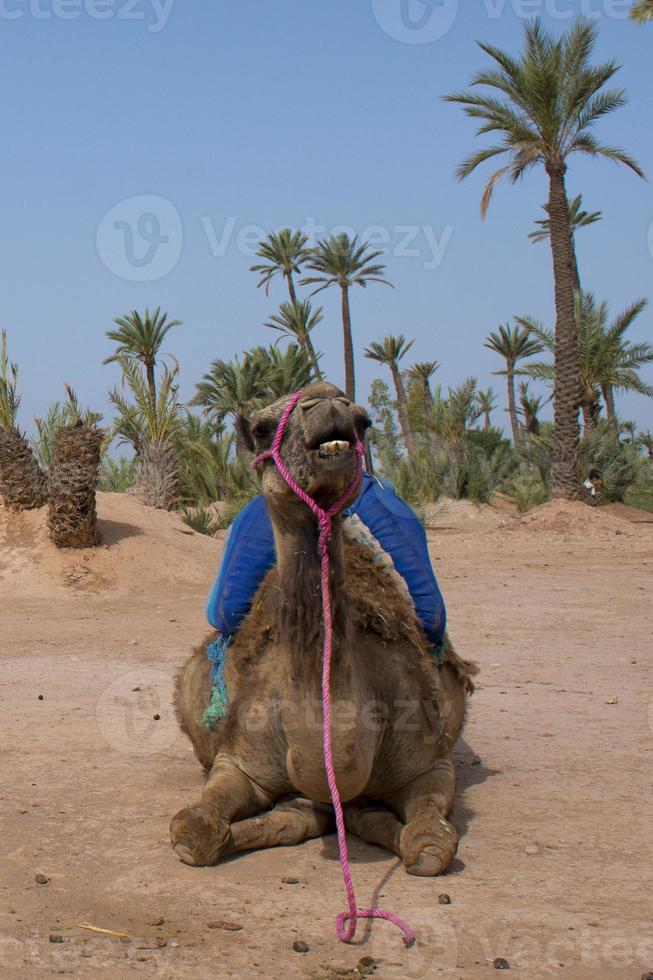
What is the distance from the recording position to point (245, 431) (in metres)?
3.82

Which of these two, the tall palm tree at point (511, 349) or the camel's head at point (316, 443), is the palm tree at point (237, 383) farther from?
the camel's head at point (316, 443)

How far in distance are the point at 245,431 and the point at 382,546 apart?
4.85 feet

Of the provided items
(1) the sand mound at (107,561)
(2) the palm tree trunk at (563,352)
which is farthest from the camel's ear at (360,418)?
(2) the palm tree trunk at (563,352)

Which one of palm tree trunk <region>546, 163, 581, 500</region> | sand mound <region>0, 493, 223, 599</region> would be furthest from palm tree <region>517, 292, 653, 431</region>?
sand mound <region>0, 493, 223, 599</region>

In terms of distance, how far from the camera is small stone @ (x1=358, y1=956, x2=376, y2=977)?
327 cm

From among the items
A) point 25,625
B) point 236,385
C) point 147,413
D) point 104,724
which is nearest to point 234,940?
point 104,724

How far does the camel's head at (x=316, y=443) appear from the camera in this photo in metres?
3.54

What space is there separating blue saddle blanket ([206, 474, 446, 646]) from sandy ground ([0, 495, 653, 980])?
1.01 metres

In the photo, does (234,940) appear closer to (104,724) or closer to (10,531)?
(104,724)

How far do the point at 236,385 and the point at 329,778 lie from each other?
1739 inches

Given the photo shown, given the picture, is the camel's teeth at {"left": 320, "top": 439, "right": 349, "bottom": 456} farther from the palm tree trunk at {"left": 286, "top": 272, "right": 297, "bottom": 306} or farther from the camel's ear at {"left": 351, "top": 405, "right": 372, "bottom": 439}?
the palm tree trunk at {"left": 286, "top": 272, "right": 297, "bottom": 306}

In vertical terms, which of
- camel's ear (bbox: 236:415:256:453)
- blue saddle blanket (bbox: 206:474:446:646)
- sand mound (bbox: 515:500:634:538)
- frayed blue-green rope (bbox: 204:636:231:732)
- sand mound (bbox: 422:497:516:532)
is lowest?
sand mound (bbox: 422:497:516:532)

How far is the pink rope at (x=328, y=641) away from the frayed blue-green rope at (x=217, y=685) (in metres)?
1.00

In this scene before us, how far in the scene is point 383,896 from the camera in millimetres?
3896
